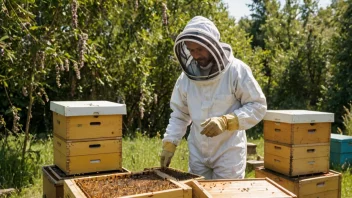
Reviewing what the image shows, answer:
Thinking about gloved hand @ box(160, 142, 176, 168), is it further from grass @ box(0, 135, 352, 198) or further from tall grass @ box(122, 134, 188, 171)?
tall grass @ box(122, 134, 188, 171)

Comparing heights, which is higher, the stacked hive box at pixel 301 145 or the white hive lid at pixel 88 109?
the white hive lid at pixel 88 109

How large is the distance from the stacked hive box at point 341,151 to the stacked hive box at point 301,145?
1.98 metres

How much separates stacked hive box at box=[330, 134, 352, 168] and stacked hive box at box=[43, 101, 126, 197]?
3.71 m

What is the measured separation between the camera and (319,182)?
383 cm

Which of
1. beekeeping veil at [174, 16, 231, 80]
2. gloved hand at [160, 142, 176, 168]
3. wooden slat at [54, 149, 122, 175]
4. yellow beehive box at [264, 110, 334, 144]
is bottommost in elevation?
wooden slat at [54, 149, 122, 175]

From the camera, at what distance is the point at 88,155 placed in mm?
3498

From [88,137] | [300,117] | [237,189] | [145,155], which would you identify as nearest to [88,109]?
[88,137]

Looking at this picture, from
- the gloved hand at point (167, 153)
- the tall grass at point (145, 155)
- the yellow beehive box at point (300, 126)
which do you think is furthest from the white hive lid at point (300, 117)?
A: the tall grass at point (145, 155)

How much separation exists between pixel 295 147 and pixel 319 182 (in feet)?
1.43

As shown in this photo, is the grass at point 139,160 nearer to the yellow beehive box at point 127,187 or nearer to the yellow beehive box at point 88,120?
the yellow beehive box at point 88,120

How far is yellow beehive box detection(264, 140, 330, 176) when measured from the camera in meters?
3.80

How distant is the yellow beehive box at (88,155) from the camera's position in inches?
135

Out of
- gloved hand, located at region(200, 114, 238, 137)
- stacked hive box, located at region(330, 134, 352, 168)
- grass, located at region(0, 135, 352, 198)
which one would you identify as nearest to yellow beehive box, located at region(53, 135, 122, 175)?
gloved hand, located at region(200, 114, 238, 137)

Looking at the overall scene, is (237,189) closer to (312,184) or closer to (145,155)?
(312,184)
